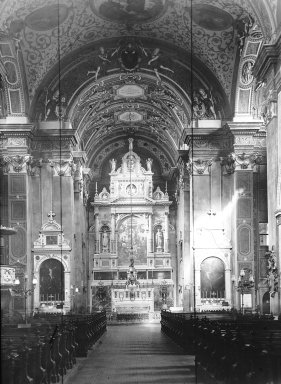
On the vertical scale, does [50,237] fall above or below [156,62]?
below

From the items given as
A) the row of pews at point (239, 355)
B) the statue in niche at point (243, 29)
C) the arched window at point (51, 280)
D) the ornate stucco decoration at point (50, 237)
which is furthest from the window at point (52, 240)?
the row of pews at point (239, 355)

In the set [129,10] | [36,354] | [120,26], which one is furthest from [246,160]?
[36,354]

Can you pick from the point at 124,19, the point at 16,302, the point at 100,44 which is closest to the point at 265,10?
the point at 124,19

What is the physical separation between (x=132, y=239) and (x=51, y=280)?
1518 centimetres

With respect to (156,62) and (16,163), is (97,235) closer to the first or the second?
(16,163)

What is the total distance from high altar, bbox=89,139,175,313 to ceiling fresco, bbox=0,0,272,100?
16.0 metres

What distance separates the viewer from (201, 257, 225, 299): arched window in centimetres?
3231

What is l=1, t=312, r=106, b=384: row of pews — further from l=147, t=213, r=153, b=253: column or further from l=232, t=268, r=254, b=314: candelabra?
l=147, t=213, r=153, b=253: column

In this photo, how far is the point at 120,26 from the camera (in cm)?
3039

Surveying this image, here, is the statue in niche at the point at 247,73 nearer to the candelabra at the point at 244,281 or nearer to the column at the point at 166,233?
the candelabra at the point at 244,281

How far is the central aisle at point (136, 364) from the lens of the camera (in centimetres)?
1279

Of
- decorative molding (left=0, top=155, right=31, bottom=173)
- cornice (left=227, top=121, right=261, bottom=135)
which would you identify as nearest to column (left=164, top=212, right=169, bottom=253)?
cornice (left=227, top=121, right=261, bottom=135)

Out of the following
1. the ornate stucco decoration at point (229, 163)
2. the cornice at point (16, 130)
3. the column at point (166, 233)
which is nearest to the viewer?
the cornice at point (16, 130)

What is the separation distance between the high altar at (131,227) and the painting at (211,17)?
19.2 metres
